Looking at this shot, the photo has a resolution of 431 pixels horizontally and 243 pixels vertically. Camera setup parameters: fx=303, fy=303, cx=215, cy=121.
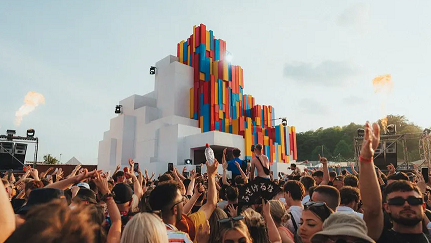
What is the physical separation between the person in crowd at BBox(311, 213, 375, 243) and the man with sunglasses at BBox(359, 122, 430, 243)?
1.66 ft

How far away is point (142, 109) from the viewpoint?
112 feet

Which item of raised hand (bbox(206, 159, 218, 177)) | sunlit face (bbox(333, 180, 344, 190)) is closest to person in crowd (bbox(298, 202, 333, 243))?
raised hand (bbox(206, 159, 218, 177))

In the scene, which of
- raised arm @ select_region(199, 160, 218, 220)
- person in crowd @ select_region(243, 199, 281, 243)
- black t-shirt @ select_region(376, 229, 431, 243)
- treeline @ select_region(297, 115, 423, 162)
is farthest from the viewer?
treeline @ select_region(297, 115, 423, 162)


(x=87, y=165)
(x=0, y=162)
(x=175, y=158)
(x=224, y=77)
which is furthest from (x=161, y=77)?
(x=0, y=162)

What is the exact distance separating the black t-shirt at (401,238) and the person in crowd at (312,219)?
464 mm

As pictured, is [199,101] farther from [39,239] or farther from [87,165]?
[39,239]

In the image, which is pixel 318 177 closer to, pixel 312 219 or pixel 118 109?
pixel 312 219

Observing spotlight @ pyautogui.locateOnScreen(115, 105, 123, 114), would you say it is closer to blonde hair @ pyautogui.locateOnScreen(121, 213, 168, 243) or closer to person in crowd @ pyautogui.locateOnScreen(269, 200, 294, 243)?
person in crowd @ pyautogui.locateOnScreen(269, 200, 294, 243)

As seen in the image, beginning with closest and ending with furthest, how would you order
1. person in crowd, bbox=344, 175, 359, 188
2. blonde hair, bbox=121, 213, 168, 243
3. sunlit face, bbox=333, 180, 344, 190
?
blonde hair, bbox=121, 213, 168, 243 → person in crowd, bbox=344, 175, 359, 188 → sunlit face, bbox=333, 180, 344, 190

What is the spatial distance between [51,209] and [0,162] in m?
21.7

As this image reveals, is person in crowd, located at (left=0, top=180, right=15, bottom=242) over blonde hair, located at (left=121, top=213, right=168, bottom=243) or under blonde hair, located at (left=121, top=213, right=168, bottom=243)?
over

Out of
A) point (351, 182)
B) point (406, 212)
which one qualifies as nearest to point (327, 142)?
point (351, 182)

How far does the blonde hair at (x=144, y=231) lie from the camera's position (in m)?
1.95

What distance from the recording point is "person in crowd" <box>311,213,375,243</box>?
1.98 m
